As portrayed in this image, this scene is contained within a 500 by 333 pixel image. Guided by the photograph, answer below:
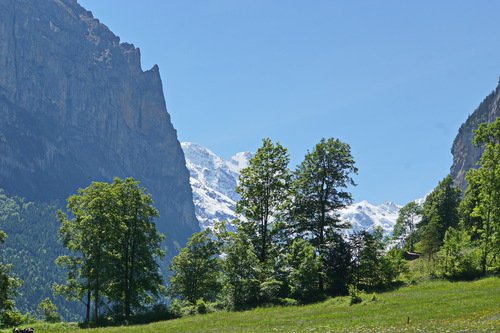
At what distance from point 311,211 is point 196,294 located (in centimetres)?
2030

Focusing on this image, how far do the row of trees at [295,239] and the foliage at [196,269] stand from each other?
8.24m

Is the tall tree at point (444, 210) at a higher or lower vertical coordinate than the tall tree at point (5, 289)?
higher

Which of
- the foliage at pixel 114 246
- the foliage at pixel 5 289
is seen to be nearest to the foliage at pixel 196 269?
the foliage at pixel 114 246

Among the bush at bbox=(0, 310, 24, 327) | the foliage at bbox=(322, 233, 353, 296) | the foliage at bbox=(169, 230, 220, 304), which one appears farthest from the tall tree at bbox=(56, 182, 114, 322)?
the foliage at bbox=(322, 233, 353, 296)

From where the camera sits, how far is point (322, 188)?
177ft

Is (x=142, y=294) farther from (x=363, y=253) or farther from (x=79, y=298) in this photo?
(x=363, y=253)

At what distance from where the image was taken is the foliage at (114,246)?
52219 millimetres

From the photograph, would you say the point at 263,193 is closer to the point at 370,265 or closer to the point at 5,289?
the point at 370,265

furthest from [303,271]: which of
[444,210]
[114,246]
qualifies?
[444,210]

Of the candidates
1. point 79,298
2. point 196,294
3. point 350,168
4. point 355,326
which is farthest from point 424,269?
point 79,298

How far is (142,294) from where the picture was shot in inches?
2144

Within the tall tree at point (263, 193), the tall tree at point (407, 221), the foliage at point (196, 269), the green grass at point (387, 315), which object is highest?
the tall tree at point (407, 221)

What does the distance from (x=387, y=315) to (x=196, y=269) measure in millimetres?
37041

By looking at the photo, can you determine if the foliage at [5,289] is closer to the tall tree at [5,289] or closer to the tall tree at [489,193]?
the tall tree at [5,289]
